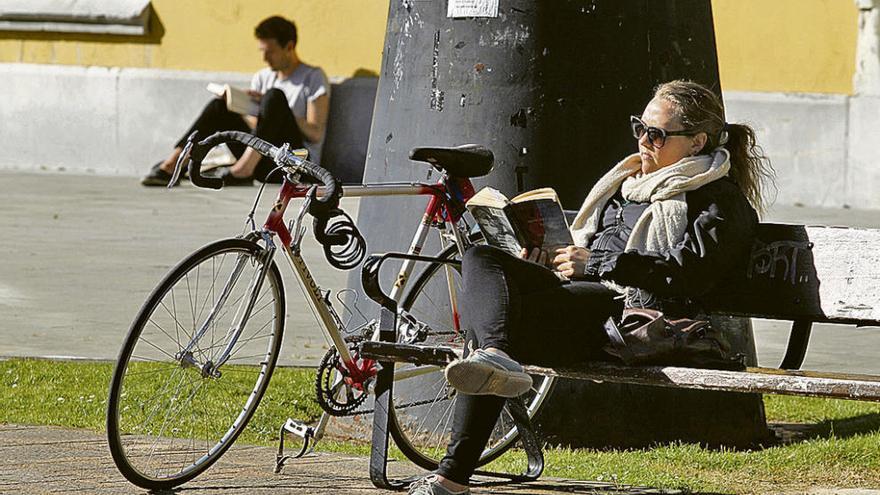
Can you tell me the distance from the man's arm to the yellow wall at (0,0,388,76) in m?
0.66

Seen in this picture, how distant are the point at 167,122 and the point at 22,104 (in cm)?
152

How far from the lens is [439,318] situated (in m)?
5.70

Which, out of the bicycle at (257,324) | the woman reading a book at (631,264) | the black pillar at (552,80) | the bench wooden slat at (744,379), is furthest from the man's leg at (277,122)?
the bench wooden slat at (744,379)

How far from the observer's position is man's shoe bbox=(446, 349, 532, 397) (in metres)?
4.46

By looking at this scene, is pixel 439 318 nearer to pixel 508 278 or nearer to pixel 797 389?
pixel 508 278

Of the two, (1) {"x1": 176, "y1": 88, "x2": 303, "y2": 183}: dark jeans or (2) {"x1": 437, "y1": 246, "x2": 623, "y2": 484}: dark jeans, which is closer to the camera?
(2) {"x1": 437, "y1": 246, "x2": 623, "y2": 484}: dark jeans

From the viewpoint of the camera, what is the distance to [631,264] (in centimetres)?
475

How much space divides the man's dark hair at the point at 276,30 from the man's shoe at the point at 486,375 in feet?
31.8

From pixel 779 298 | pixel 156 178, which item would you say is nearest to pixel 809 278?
pixel 779 298

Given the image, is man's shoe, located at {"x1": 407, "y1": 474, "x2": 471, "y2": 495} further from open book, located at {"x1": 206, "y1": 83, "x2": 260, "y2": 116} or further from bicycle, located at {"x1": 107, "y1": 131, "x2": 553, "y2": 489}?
open book, located at {"x1": 206, "y1": 83, "x2": 260, "y2": 116}

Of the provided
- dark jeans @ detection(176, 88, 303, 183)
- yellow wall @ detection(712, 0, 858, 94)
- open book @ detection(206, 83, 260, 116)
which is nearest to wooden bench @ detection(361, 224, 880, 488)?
yellow wall @ detection(712, 0, 858, 94)

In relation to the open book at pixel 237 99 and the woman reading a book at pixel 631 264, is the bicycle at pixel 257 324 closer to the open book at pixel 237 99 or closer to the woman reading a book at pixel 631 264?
the woman reading a book at pixel 631 264

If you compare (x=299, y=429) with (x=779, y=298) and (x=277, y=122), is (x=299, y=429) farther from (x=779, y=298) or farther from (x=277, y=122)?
(x=277, y=122)

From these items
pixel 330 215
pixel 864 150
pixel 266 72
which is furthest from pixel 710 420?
pixel 266 72
